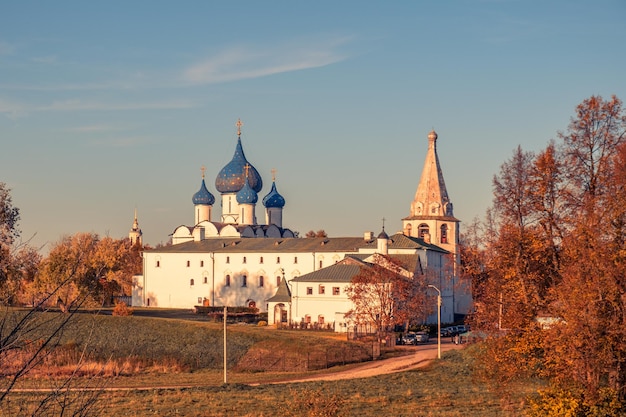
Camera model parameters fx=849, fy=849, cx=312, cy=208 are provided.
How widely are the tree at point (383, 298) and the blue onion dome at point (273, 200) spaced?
41533 millimetres

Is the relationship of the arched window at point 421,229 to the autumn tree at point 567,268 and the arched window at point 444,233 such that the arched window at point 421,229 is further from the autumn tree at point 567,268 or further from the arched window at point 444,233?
the autumn tree at point 567,268

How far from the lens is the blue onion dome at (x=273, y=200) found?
106438 mm

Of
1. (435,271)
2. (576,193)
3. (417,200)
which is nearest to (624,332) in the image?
(576,193)

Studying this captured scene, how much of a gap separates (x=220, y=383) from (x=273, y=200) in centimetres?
6570

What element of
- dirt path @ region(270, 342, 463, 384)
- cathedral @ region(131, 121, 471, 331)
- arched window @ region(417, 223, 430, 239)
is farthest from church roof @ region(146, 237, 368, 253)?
dirt path @ region(270, 342, 463, 384)

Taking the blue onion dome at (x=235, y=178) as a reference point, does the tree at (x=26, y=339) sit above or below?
below

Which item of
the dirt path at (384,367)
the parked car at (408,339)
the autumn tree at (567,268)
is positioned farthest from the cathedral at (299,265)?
the autumn tree at (567,268)

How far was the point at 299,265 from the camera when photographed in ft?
282

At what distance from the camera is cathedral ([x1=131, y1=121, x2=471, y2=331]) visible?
71.1 metres

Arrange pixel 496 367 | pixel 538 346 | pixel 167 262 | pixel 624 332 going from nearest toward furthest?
pixel 624 332, pixel 538 346, pixel 496 367, pixel 167 262

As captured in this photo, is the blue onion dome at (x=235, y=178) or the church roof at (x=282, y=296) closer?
the church roof at (x=282, y=296)

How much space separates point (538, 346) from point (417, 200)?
2474 inches

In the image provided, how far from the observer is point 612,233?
72.6 ft

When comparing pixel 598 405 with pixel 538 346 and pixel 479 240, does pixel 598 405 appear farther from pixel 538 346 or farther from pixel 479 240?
pixel 479 240
